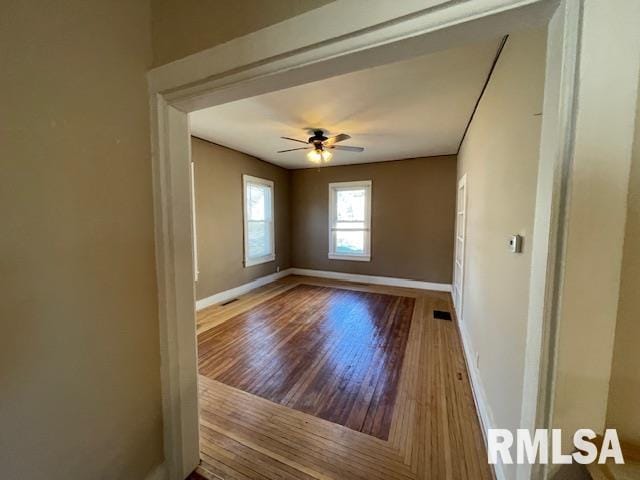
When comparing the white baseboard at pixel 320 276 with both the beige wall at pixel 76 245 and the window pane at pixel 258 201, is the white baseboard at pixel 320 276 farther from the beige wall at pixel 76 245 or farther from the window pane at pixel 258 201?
the beige wall at pixel 76 245

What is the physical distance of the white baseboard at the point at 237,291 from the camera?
393 cm

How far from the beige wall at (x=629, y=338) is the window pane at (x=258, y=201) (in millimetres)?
4757

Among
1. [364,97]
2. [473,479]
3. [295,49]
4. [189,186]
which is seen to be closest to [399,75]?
[364,97]

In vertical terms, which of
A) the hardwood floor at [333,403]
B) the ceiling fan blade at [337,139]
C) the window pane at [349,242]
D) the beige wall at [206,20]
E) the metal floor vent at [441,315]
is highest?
the ceiling fan blade at [337,139]

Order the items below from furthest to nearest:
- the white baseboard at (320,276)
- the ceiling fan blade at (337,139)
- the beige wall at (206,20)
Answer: the white baseboard at (320,276) < the ceiling fan blade at (337,139) < the beige wall at (206,20)

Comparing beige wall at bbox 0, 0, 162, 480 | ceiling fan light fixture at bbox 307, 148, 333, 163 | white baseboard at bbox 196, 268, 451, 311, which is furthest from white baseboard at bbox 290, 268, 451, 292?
beige wall at bbox 0, 0, 162, 480

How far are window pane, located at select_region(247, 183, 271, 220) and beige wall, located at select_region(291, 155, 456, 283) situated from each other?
95 centimetres

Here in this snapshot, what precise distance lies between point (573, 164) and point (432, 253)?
4637mm

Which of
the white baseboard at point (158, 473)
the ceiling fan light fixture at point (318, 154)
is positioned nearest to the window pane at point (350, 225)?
the ceiling fan light fixture at point (318, 154)

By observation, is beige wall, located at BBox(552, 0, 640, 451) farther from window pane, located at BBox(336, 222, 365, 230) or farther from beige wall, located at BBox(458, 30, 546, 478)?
window pane, located at BBox(336, 222, 365, 230)

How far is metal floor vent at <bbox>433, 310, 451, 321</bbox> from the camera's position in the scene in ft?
11.6

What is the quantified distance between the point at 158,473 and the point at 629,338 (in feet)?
6.35

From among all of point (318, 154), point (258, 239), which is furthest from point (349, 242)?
point (318, 154)

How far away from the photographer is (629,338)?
589 millimetres
